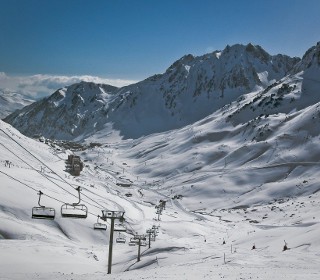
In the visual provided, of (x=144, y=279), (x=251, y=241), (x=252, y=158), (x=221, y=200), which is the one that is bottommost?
(x=144, y=279)

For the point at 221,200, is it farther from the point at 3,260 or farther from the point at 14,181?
the point at 3,260

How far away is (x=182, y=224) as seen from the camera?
9306 cm

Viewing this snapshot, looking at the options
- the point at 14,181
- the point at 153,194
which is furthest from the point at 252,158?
the point at 14,181

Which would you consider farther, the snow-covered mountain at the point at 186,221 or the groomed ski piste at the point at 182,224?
the snow-covered mountain at the point at 186,221

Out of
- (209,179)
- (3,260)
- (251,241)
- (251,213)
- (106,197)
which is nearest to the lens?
(3,260)

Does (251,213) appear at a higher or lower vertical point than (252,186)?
lower

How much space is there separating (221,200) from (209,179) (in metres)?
24.8

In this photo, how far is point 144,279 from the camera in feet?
89.6

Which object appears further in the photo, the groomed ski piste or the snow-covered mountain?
the snow-covered mountain

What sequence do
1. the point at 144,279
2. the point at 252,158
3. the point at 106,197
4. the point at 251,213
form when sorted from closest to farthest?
1. the point at 144,279
2. the point at 106,197
3. the point at 251,213
4. the point at 252,158

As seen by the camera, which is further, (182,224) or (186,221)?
(186,221)

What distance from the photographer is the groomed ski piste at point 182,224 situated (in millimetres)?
34719

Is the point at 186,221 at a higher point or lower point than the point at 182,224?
higher

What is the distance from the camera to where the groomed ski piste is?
1367 inches
